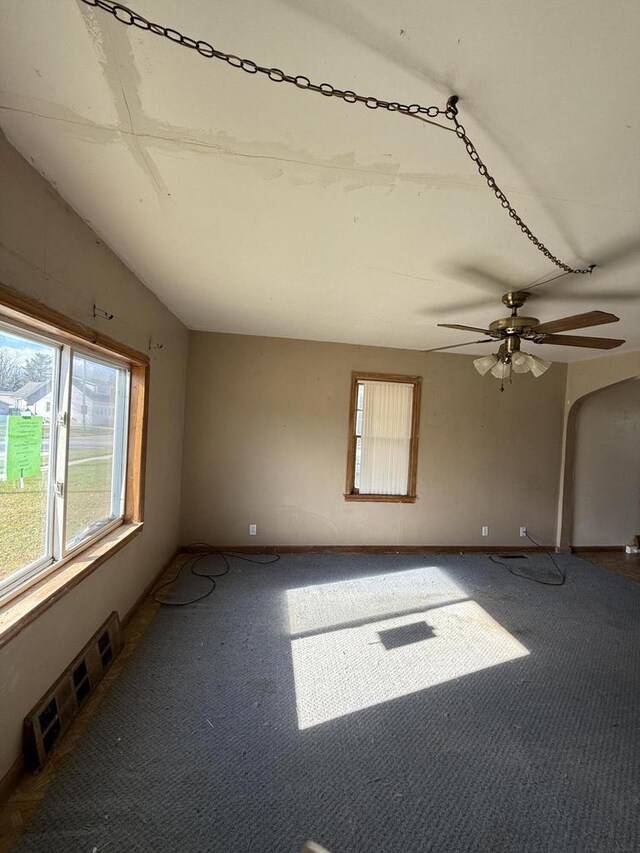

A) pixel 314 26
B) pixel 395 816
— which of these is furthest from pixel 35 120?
pixel 395 816

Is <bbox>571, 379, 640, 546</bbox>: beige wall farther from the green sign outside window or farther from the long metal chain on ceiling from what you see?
the green sign outside window

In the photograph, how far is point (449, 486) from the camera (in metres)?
4.29

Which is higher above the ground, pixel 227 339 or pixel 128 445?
pixel 227 339

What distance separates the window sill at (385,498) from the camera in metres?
4.10

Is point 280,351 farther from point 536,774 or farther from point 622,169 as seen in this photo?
point 536,774

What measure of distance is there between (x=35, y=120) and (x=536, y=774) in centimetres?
318

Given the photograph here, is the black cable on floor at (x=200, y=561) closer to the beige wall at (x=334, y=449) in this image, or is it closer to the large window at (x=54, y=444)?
the beige wall at (x=334, y=449)

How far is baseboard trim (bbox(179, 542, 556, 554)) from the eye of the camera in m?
3.88

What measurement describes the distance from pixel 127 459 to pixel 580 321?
3073 millimetres

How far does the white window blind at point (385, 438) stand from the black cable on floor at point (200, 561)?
1463 mm

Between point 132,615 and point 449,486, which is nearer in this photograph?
point 132,615

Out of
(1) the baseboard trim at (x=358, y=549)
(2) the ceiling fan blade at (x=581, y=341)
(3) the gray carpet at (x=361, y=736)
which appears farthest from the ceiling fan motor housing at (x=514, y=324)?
(1) the baseboard trim at (x=358, y=549)

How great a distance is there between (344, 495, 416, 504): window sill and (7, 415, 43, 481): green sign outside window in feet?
9.96

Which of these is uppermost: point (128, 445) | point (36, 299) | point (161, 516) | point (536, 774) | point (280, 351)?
point (280, 351)
